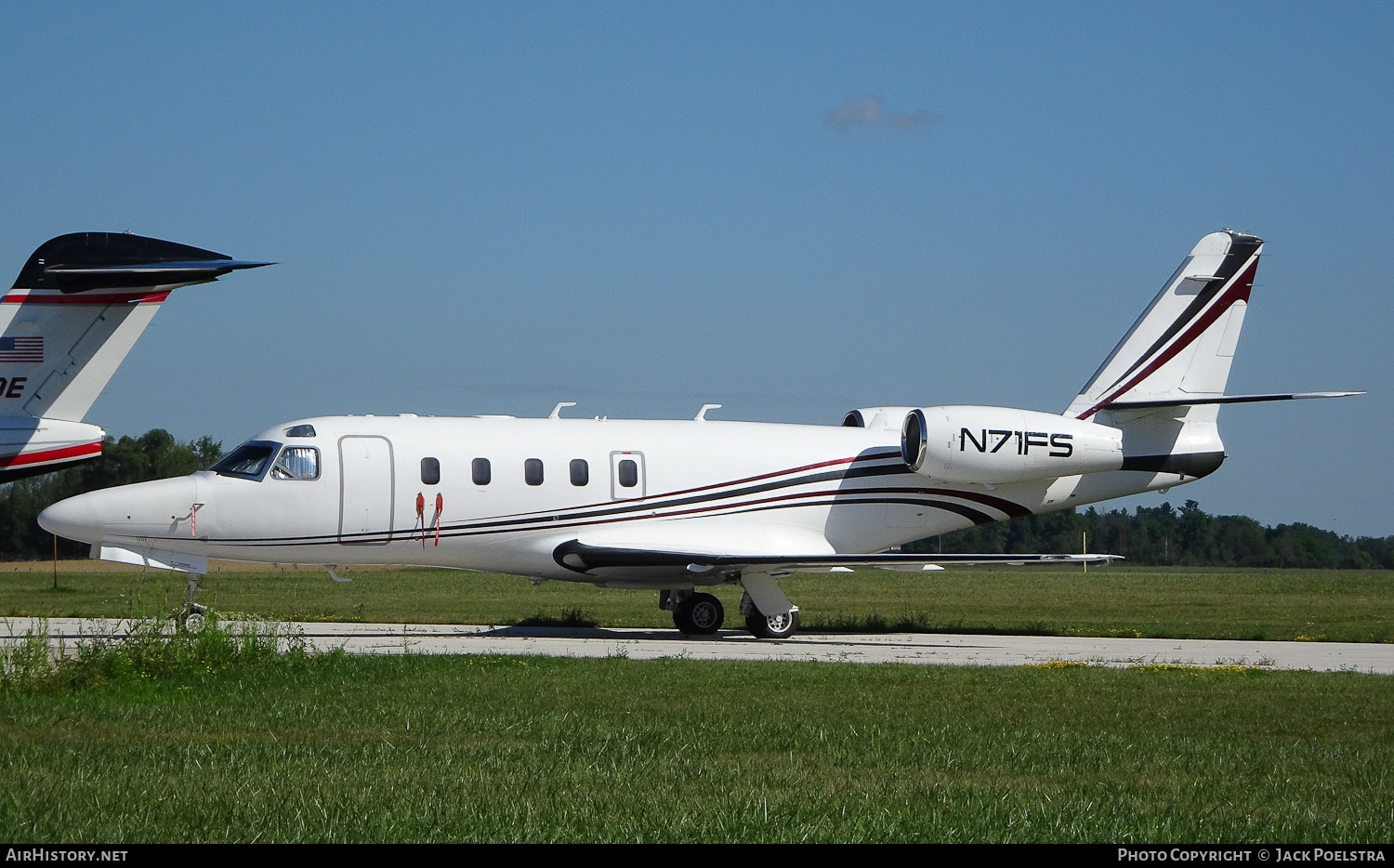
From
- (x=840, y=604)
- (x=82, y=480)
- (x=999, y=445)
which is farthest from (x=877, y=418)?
(x=82, y=480)

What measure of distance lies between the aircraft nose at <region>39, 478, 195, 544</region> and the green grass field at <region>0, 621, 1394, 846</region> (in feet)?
22.6

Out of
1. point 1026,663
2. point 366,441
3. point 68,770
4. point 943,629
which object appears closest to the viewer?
point 68,770

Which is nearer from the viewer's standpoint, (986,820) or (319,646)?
(986,820)

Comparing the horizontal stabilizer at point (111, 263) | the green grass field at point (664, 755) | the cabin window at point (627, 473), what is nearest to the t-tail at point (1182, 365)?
the cabin window at point (627, 473)

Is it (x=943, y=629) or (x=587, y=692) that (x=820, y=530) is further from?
(x=587, y=692)

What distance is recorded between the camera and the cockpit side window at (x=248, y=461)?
68.9ft

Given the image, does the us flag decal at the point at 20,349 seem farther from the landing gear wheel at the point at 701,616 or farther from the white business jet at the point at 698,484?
the landing gear wheel at the point at 701,616

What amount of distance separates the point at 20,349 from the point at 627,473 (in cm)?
899

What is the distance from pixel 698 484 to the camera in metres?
22.9

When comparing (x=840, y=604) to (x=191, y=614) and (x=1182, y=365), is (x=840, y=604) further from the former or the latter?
(x=191, y=614)

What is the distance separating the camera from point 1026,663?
17.8 metres
